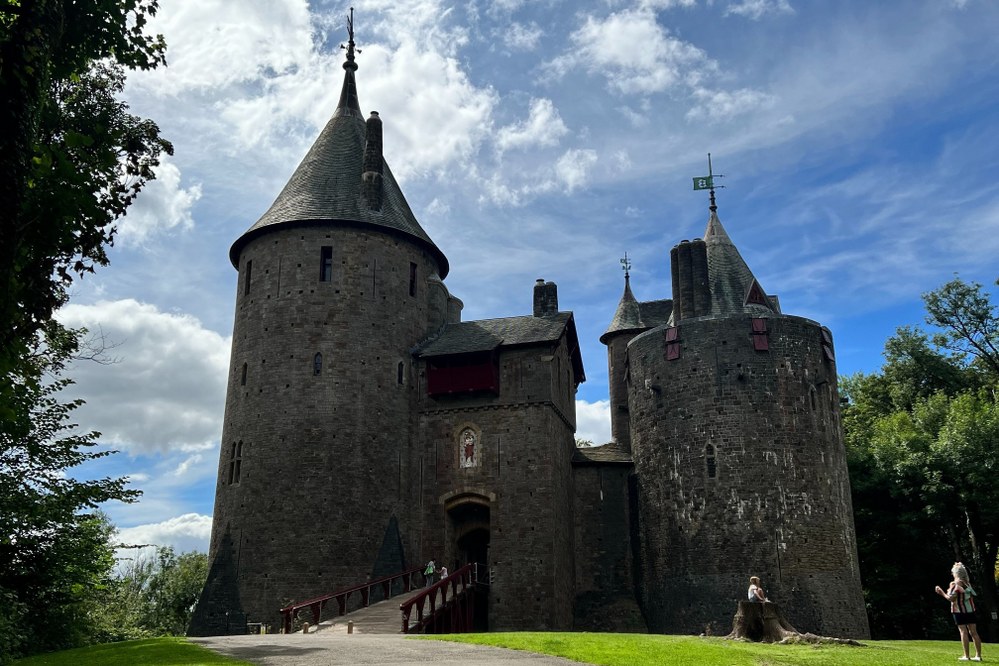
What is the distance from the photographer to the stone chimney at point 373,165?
35875 mm

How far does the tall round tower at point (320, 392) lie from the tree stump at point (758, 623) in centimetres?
1373

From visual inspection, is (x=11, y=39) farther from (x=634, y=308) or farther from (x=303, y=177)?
(x=634, y=308)

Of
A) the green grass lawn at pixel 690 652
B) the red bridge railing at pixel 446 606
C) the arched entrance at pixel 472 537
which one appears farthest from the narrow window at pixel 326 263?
the green grass lawn at pixel 690 652

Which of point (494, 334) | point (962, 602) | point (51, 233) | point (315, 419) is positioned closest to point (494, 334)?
point (494, 334)

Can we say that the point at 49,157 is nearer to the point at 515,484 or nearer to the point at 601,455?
the point at 515,484

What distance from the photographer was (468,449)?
3344cm

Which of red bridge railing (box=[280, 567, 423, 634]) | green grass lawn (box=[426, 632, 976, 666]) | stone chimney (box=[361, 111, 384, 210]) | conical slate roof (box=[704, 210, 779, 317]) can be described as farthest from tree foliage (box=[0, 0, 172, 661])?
conical slate roof (box=[704, 210, 779, 317])

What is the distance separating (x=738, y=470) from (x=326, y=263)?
17.0 m

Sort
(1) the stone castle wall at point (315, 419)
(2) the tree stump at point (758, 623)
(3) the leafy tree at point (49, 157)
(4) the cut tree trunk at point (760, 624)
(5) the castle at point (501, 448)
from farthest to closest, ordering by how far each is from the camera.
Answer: (1) the stone castle wall at point (315, 419), (5) the castle at point (501, 448), (2) the tree stump at point (758, 623), (4) the cut tree trunk at point (760, 624), (3) the leafy tree at point (49, 157)

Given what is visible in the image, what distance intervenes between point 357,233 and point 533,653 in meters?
21.3

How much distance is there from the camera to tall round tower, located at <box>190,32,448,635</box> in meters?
30.6

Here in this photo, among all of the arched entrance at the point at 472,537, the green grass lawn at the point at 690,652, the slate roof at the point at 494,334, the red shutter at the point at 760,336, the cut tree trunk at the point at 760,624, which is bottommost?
the green grass lawn at the point at 690,652

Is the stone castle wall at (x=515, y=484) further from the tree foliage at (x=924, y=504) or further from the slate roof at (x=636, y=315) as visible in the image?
the tree foliage at (x=924, y=504)

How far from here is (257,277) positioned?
34.8 m
